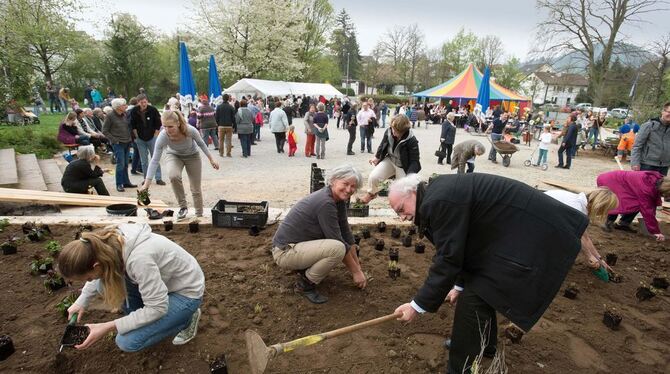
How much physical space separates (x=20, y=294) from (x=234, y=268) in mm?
1888

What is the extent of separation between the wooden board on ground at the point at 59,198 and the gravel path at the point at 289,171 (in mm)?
925

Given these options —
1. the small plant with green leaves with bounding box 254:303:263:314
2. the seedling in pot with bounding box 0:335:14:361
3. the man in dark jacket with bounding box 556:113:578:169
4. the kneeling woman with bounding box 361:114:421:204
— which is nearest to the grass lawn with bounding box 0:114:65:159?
the seedling in pot with bounding box 0:335:14:361

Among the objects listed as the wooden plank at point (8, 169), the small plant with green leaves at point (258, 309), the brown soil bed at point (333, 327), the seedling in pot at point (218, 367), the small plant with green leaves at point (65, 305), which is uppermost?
the wooden plank at point (8, 169)

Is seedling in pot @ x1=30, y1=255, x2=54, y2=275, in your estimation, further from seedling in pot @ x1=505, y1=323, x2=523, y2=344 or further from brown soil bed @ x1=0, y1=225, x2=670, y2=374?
seedling in pot @ x1=505, y1=323, x2=523, y2=344

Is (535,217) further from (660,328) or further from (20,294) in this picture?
(20,294)

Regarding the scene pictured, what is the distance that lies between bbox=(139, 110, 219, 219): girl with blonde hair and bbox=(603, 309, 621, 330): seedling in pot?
185 inches

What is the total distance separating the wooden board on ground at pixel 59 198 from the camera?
5.39 meters

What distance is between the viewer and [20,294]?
332 cm

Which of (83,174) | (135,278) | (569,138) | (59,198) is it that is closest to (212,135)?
(83,174)

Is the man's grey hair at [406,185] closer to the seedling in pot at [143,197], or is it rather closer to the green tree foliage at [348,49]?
the seedling in pot at [143,197]

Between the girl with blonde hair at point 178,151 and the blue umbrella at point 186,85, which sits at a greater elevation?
the blue umbrella at point 186,85

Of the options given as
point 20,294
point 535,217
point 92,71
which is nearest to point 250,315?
point 20,294

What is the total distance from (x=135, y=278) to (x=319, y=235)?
1523 millimetres

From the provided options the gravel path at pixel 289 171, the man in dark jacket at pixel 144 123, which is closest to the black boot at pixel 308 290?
the gravel path at pixel 289 171
